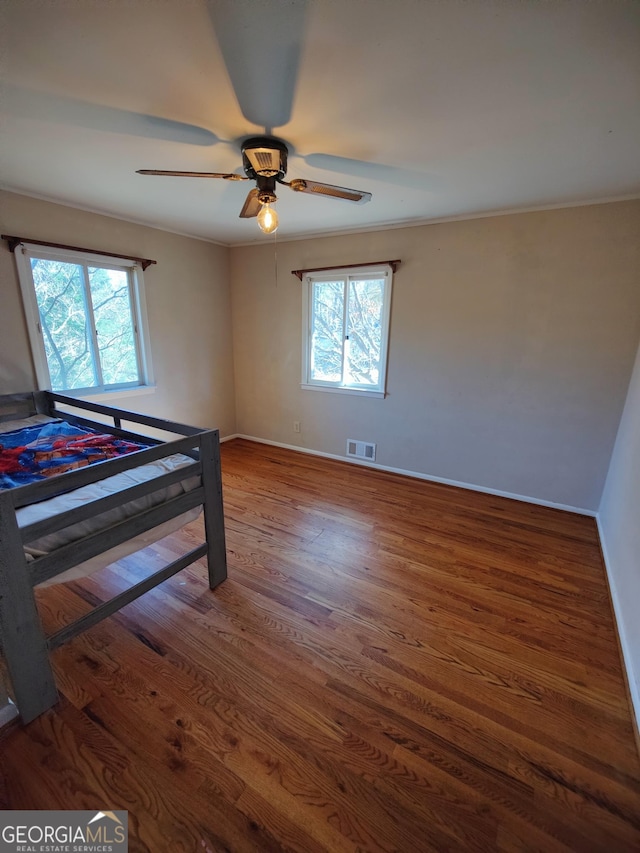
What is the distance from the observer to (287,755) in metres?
1.19

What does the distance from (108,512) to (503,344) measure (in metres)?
3.05

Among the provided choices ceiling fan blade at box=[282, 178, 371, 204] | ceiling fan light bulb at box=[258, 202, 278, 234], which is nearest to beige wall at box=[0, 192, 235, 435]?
ceiling fan light bulb at box=[258, 202, 278, 234]

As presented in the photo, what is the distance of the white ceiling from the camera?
1040mm

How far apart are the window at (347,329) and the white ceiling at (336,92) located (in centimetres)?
110

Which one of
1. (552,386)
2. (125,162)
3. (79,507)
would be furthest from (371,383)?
(79,507)

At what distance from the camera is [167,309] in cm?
355

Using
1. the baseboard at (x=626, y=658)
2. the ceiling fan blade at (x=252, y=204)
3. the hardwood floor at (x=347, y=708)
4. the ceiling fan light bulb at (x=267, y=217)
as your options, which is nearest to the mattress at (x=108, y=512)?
the hardwood floor at (x=347, y=708)

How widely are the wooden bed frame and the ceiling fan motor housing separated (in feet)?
4.58

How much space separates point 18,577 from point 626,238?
390cm

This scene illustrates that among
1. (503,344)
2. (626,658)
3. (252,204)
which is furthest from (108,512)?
(503,344)

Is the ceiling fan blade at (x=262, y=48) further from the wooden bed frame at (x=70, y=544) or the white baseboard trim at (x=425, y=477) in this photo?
the white baseboard trim at (x=425, y=477)

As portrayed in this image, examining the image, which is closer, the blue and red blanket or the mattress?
the mattress

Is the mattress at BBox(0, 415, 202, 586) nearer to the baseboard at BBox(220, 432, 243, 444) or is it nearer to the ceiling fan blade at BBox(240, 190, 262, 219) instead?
the ceiling fan blade at BBox(240, 190, 262, 219)

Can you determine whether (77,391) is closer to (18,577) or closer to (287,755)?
(18,577)
